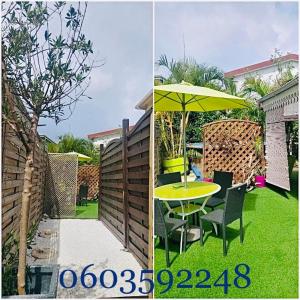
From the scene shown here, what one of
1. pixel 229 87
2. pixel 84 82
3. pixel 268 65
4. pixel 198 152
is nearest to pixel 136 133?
pixel 84 82

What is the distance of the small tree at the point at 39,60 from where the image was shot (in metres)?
2.66

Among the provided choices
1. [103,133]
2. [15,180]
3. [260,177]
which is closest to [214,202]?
[260,177]

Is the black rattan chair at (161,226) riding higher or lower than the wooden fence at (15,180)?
lower

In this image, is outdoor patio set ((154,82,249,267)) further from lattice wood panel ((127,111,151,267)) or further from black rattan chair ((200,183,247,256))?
lattice wood panel ((127,111,151,267))

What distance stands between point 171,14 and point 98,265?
7.73 feet

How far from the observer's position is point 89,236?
3061 mm

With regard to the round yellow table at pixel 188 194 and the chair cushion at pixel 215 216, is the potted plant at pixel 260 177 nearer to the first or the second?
the round yellow table at pixel 188 194

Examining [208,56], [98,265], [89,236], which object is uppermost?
[208,56]

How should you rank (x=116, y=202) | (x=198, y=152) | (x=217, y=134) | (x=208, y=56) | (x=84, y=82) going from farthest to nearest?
(x=217, y=134), (x=198, y=152), (x=116, y=202), (x=208, y=56), (x=84, y=82)

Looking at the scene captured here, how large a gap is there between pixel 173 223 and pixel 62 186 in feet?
3.78

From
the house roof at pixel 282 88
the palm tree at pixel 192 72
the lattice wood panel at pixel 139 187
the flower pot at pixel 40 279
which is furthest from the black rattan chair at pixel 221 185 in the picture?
the flower pot at pixel 40 279

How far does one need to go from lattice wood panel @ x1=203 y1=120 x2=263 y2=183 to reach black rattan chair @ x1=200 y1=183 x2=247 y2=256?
47 centimetres

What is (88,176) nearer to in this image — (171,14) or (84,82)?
(84,82)

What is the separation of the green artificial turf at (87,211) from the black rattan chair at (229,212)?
3.45 feet
